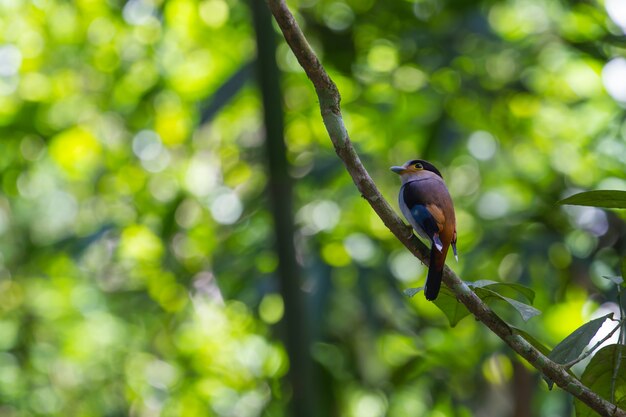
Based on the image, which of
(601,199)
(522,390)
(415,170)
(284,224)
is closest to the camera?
(601,199)

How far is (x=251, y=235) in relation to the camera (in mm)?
4875

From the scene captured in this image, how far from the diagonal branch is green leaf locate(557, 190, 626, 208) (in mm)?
261

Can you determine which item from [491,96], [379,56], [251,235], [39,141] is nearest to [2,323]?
[39,141]

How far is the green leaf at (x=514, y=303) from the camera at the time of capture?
165 centimetres

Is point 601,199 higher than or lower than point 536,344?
higher

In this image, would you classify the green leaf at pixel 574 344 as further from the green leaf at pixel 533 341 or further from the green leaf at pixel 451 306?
the green leaf at pixel 451 306

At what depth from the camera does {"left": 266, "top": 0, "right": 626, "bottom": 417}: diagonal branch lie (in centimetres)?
159

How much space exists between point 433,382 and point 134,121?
2494 mm

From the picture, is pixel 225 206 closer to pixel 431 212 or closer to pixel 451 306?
pixel 431 212

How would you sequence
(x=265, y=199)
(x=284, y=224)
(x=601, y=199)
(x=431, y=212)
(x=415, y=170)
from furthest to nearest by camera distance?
(x=265, y=199)
(x=415, y=170)
(x=284, y=224)
(x=431, y=212)
(x=601, y=199)

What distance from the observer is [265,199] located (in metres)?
4.16

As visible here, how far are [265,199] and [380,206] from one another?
250 centimetres

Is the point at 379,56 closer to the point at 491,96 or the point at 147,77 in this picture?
the point at 491,96

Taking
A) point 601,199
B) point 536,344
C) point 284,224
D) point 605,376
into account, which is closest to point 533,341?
point 536,344
